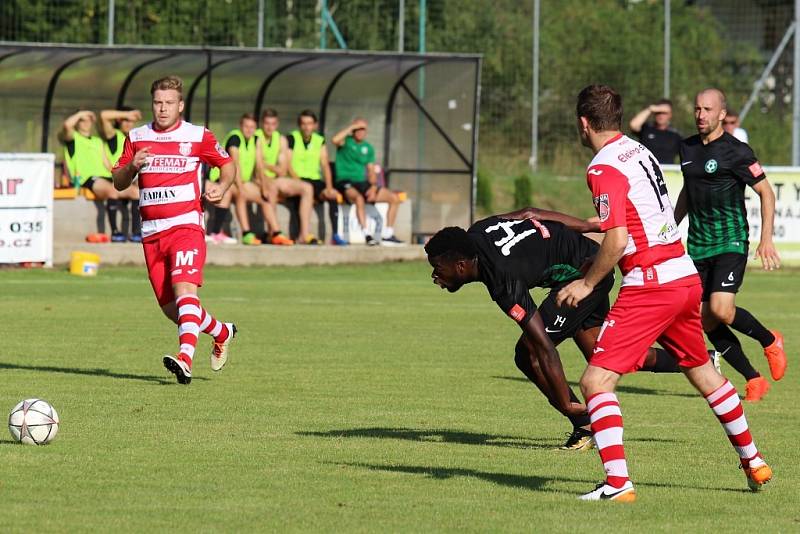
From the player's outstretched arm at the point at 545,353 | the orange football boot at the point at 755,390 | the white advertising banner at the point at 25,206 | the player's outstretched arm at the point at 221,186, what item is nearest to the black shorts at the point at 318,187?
the white advertising banner at the point at 25,206

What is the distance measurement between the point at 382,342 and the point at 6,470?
276 inches

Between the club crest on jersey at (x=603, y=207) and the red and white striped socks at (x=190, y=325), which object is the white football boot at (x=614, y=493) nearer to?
the club crest on jersey at (x=603, y=207)

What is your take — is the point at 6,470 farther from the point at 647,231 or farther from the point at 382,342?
the point at 382,342

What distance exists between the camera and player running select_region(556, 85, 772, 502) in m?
6.95

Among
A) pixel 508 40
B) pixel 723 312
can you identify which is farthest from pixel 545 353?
pixel 508 40

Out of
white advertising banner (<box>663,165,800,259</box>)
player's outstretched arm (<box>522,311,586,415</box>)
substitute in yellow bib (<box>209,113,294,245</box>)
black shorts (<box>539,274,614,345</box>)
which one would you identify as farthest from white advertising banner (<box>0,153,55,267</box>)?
player's outstretched arm (<box>522,311,586,415</box>)

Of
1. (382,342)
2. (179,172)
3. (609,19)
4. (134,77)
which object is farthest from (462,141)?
(179,172)

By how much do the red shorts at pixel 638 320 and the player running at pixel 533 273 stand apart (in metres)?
0.74

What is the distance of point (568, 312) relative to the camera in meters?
8.62

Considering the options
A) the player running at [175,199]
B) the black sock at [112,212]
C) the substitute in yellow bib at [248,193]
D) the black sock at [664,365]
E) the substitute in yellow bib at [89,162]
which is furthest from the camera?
the substitute in yellow bib at [248,193]

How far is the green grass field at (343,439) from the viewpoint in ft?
22.1

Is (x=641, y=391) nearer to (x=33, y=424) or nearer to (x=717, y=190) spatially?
(x=717, y=190)

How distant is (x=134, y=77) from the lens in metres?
26.9

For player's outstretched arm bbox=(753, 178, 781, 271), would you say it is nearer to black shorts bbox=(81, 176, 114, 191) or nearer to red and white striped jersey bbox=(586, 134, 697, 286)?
red and white striped jersey bbox=(586, 134, 697, 286)
